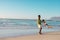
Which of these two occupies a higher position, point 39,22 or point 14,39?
point 39,22

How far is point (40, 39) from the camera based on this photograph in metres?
9.88

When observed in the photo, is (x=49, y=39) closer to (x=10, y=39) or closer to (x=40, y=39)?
(x=40, y=39)

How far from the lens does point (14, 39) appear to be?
9828 millimetres

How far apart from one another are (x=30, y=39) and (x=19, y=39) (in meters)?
0.68

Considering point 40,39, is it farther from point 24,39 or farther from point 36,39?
point 24,39

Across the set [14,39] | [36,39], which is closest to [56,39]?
[36,39]

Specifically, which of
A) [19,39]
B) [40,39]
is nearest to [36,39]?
[40,39]

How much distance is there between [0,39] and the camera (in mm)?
9750

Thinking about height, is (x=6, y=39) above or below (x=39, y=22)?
below

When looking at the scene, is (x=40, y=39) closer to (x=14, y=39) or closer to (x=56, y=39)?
(x=56, y=39)

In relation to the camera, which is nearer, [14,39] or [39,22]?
[14,39]

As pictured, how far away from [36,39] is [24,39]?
29.3 inches

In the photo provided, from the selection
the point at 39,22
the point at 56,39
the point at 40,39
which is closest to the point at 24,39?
the point at 40,39

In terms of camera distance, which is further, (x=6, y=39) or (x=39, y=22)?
(x=39, y=22)
